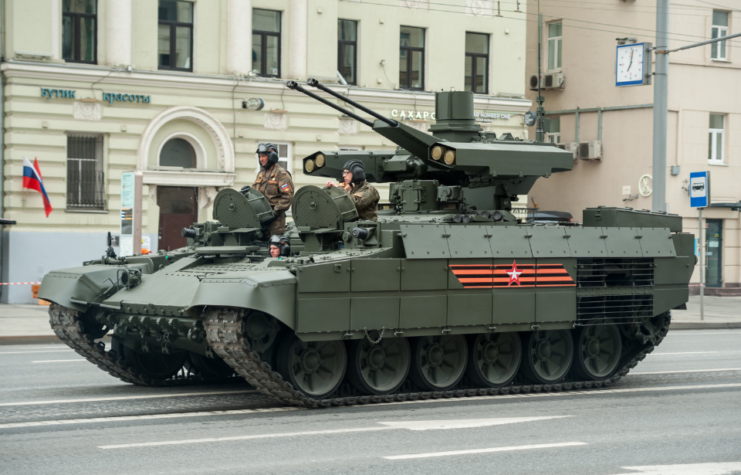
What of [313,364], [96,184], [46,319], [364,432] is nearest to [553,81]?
[96,184]

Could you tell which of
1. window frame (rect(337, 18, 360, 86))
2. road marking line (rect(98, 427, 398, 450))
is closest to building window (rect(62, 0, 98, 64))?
window frame (rect(337, 18, 360, 86))

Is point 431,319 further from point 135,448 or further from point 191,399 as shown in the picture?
point 135,448

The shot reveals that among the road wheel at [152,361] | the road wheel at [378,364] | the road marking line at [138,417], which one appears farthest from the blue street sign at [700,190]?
the road marking line at [138,417]

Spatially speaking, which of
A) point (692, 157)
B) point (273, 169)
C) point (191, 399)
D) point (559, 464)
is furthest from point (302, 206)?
point (692, 157)

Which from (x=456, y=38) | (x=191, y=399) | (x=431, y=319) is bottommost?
(x=191, y=399)

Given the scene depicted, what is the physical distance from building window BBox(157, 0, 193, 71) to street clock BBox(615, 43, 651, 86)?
10.0 meters

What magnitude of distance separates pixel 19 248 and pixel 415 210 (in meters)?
14.2

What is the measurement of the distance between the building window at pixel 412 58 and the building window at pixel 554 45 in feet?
23.5

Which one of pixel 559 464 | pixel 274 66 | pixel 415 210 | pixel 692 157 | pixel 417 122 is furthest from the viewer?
pixel 692 157

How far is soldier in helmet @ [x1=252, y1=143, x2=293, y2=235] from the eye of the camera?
12.9 meters

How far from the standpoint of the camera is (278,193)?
42.4 feet

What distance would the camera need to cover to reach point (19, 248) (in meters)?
24.4

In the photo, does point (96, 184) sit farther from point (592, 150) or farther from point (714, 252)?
point (714, 252)

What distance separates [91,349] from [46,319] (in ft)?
30.2
